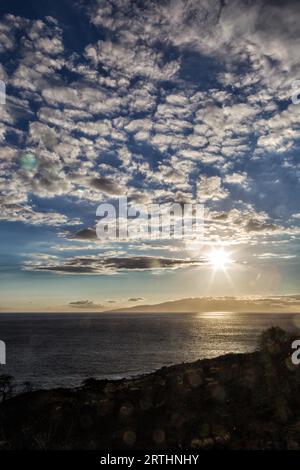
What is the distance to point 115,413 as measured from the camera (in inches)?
902

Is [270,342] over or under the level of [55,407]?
over

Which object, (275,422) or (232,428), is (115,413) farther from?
(275,422)

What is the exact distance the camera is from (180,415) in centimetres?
→ 2078

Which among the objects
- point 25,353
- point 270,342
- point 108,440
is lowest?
point 25,353

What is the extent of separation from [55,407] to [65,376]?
34857mm

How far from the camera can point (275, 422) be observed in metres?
18.9

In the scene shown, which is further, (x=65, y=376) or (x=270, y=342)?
(x=65, y=376)

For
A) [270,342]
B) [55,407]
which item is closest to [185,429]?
[55,407]

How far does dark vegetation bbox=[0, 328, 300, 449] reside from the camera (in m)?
18.1

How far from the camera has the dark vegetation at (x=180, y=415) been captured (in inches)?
714
